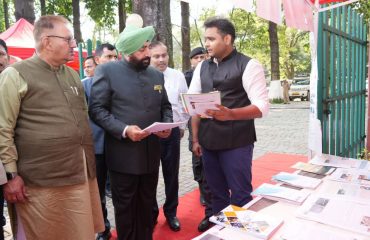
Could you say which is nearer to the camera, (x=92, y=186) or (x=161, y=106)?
(x=92, y=186)

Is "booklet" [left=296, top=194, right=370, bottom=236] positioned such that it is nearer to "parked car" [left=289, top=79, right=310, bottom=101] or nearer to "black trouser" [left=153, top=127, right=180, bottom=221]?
"black trouser" [left=153, top=127, right=180, bottom=221]

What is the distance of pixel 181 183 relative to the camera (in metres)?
5.14

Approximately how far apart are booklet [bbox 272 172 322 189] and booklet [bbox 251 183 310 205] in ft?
0.35

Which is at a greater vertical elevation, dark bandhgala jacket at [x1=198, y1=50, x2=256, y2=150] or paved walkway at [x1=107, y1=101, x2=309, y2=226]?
dark bandhgala jacket at [x1=198, y1=50, x2=256, y2=150]

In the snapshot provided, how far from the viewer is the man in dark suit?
2.52 metres

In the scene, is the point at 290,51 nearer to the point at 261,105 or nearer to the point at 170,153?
the point at 170,153

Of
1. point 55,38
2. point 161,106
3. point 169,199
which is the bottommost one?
point 169,199

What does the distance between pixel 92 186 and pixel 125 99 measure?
0.69 metres

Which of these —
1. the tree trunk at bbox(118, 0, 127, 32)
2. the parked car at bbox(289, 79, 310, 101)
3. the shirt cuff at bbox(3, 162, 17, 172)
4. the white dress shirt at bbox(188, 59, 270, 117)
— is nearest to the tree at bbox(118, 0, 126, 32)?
the tree trunk at bbox(118, 0, 127, 32)

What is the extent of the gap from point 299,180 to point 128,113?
1.28m

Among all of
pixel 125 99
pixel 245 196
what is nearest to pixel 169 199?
pixel 245 196

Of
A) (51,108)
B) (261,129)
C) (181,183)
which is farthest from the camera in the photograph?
(261,129)

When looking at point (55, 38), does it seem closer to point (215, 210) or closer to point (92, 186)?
point (92, 186)

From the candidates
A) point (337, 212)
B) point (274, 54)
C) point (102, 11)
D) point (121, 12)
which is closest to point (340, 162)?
point (337, 212)
